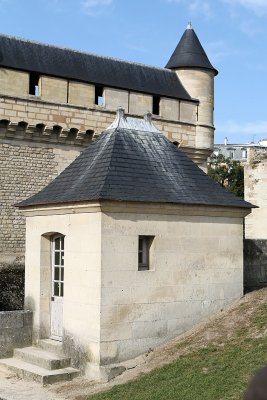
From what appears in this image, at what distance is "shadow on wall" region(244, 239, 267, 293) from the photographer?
1214cm

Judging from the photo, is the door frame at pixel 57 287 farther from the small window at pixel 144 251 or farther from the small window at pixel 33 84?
the small window at pixel 33 84

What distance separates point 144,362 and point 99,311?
112 centimetres

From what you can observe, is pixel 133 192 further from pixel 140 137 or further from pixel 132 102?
pixel 132 102

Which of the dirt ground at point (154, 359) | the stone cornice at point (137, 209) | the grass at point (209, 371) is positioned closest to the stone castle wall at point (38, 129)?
the stone cornice at point (137, 209)

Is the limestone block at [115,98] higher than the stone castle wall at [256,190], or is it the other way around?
the limestone block at [115,98]

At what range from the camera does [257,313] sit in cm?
1003

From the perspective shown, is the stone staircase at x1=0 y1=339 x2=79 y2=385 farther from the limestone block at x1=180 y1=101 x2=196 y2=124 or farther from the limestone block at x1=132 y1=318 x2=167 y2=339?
the limestone block at x1=180 y1=101 x2=196 y2=124

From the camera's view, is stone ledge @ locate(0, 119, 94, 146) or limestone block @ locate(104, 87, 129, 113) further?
limestone block @ locate(104, 87, 129, 113)

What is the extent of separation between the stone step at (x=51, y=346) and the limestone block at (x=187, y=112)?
12.4 meters

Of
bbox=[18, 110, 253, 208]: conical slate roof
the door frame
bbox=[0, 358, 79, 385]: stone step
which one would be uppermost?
bbox=[18, 110, 253, 208]: conical slate roof

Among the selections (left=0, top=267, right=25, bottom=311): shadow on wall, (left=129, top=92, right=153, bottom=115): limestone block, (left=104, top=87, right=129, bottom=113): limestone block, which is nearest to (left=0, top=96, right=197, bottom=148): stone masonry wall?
(left=104, top=87, right=129, bottom=113): limestone block

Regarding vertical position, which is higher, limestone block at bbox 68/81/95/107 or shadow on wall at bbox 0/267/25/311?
limestone block at bbox 68/81/95/107

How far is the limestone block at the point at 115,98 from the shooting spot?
19.8 metres

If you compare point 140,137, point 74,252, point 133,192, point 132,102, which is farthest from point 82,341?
point 132,102
